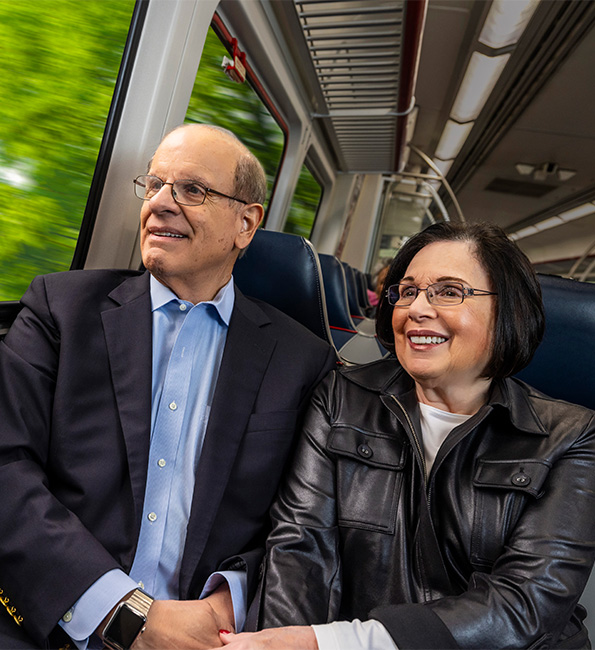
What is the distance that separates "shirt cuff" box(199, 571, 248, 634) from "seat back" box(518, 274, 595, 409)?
3.31 ft

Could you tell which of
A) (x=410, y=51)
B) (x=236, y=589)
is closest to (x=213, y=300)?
(x=236, y=589)

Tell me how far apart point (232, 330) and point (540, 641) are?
1.01 m

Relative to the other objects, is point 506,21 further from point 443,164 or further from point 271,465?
point 443,164

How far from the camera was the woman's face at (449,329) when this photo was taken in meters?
1.24

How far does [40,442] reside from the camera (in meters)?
1.20

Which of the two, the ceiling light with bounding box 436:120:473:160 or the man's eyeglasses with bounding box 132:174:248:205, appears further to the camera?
the ceiling light with bounding box 436:120:473:160

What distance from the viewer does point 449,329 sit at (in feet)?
4.10

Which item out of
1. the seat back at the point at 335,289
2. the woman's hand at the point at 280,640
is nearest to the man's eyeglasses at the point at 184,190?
the woman's hand at the point at 280,640

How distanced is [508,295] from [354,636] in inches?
32.4

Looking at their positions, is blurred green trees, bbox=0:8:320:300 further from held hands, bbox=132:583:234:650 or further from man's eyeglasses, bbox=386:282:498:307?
man's eyeglasses, bbox=386:282:498:307

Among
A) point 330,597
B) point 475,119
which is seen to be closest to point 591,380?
point 330,597

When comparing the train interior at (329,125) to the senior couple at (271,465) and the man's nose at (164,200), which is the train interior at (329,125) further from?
the man's nose at (164,200)

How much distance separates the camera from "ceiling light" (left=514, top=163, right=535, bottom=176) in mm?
8553

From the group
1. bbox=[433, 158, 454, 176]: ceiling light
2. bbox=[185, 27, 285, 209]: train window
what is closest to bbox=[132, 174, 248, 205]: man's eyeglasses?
bbox=[185, 27, 285, 209]: train window
